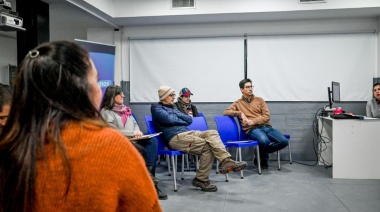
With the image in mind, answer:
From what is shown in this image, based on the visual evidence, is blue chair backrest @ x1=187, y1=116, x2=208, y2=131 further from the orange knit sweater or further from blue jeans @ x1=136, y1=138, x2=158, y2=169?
the orange knit sweater

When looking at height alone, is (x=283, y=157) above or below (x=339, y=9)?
below

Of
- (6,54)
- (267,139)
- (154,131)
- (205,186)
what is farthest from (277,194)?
(6,54)

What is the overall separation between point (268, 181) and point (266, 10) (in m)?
2.49

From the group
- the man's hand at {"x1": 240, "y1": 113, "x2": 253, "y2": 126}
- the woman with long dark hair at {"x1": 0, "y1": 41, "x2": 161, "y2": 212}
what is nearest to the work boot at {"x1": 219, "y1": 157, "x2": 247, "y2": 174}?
the man's hand at {"x1": 240, "y1": 113, "x2": 253, "y2": 126}

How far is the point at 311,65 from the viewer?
5.56 m

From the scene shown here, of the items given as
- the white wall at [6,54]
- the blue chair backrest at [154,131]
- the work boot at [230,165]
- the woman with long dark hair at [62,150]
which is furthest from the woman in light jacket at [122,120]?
the white wall at [6,54]

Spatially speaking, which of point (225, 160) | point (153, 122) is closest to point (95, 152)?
point (225, 160)

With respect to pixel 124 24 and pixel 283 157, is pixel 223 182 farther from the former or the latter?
pixel 124 24

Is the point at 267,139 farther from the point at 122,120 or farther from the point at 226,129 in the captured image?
the point at 122,120

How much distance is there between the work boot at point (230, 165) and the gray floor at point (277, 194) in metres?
0.23

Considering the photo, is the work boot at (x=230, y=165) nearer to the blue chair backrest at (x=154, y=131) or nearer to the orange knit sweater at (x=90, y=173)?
the blue chair backrest at (x=154, y=131)

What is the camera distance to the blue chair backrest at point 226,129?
15.1 ft

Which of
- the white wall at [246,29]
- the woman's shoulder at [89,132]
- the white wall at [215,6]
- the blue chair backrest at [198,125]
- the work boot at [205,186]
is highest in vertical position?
the white wall at [215,6]

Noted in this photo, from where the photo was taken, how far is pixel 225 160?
3.68 meters
